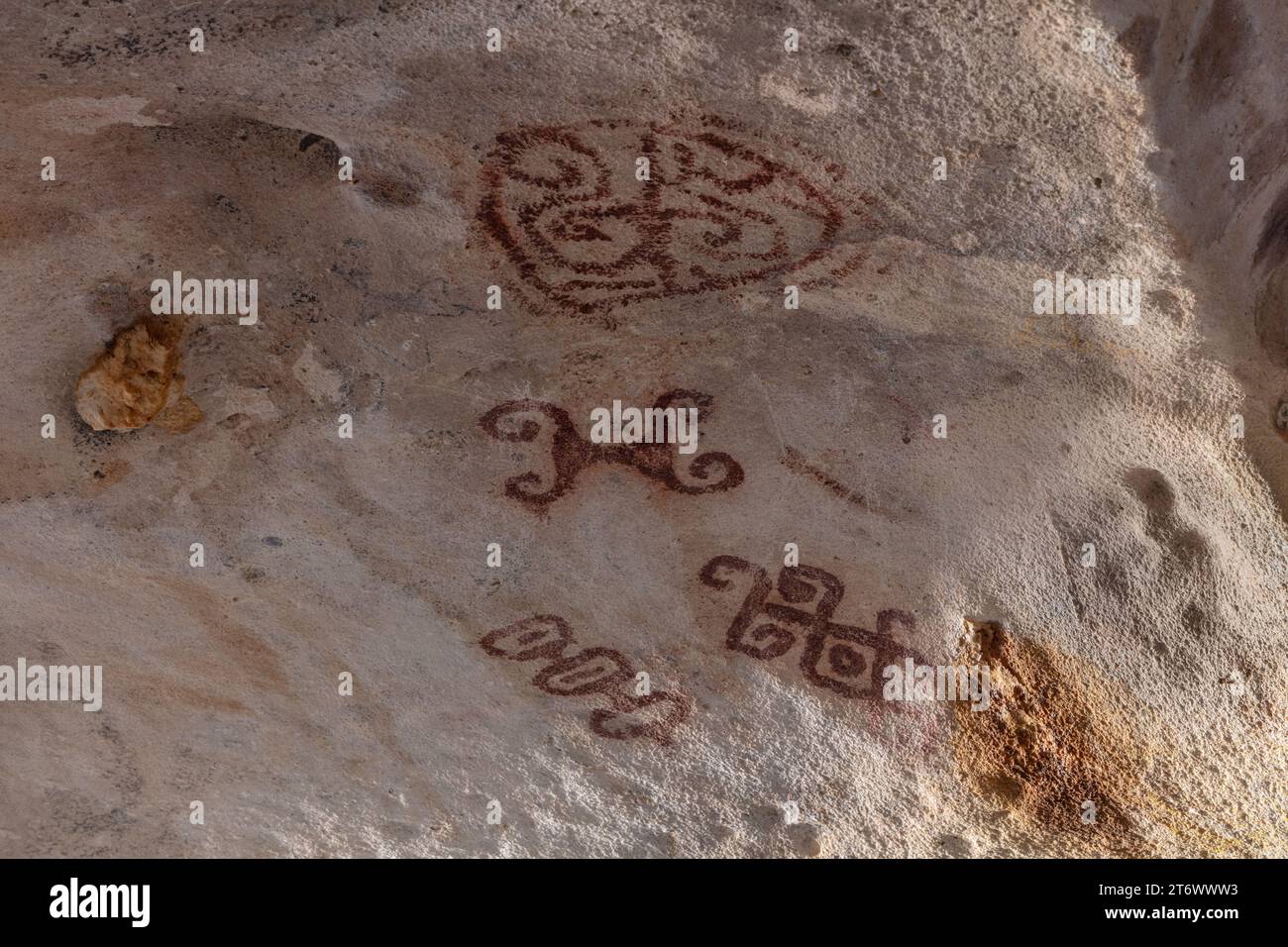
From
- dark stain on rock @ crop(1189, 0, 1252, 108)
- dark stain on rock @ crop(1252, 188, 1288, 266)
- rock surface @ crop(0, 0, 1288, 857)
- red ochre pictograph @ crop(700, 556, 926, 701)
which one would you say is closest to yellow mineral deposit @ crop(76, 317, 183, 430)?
rock surface @ crop(0, 0, 1288, 857)

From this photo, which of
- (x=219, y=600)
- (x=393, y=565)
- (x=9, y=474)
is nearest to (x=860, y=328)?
(x=393, y=565)

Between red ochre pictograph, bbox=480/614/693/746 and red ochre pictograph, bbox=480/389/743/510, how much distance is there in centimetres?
32

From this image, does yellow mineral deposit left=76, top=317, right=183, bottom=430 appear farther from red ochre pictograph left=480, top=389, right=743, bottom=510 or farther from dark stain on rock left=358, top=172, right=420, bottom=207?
red ochre pictograph left=480, top=389, right=743, bottom=510

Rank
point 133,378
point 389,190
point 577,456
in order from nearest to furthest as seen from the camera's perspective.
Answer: point 389,190
point 133,378
point 577,456

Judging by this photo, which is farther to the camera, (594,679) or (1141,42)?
(594,679)

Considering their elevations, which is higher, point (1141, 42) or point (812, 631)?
point (1141, 42)

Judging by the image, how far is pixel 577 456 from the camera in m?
2.88

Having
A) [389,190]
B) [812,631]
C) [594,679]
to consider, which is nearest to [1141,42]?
[812,631]

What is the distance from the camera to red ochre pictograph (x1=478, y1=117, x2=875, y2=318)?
8.48 ft

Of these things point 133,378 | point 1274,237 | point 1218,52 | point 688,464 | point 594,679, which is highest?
point 1218,52

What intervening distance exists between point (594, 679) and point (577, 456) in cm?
56

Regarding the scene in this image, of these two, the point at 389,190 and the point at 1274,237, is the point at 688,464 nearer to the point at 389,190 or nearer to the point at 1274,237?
the point at 389,190

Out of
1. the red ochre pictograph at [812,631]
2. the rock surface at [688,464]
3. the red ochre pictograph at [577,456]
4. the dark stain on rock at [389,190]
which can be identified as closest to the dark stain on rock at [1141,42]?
the rock surface at [688,464]

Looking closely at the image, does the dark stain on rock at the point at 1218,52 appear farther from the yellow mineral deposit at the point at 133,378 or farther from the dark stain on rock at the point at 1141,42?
the yellow mineral deposit at the point at 133,378
